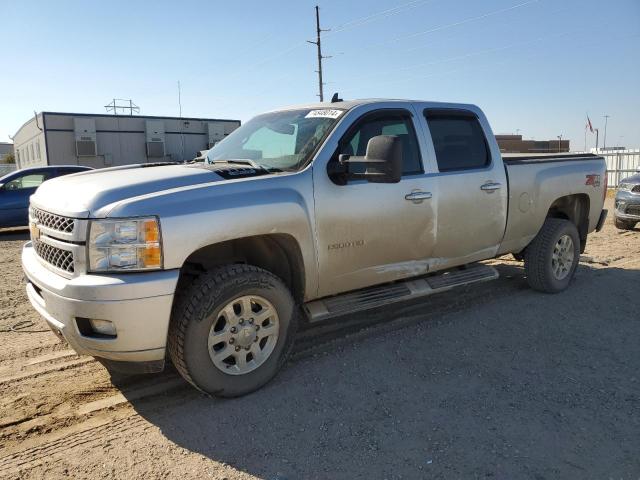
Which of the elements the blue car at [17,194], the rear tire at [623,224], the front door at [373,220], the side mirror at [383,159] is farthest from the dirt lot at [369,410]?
the blue car at [17,194]

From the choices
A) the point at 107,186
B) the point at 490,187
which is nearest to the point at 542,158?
the point at 490,187

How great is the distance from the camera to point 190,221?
10.2 ft

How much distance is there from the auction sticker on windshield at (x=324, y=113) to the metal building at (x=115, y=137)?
25437mm

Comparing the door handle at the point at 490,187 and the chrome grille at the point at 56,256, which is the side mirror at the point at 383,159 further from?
the chrome grille at the point at 56,256

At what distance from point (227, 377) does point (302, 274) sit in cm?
89

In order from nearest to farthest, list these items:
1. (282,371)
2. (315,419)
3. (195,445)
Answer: (195,445) → (315,419) → (282,371)

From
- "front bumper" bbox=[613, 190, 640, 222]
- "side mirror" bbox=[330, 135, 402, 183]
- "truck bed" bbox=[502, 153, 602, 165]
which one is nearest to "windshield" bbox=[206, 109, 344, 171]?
"side mirror" bbox=[330, 135, 402, 183]

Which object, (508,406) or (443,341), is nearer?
(508,406)

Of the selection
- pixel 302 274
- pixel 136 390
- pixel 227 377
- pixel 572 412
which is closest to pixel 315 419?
pixel 227 377

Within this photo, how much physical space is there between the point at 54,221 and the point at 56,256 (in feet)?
0.74

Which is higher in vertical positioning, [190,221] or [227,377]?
[190,221]

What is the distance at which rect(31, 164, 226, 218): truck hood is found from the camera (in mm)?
3078

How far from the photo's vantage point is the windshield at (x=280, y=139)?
395 cm

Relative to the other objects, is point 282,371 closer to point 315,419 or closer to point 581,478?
point 315,419
